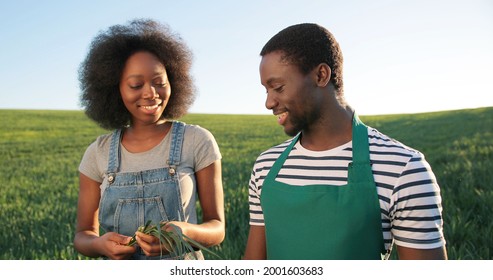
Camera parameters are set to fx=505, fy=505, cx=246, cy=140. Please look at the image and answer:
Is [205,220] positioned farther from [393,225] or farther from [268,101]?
[393,225]

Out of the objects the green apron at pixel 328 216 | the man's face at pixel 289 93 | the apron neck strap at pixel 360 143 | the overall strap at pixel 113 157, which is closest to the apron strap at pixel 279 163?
the green apron at pixel 328 216

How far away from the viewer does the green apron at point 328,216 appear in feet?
4.88

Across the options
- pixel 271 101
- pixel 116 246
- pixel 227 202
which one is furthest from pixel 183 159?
pixel 227 202

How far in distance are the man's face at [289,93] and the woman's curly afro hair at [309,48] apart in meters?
0.03

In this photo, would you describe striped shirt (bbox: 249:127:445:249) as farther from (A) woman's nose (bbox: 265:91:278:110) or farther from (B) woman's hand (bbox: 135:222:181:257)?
(B) woman's hand (bbox: 135:222:181:257)

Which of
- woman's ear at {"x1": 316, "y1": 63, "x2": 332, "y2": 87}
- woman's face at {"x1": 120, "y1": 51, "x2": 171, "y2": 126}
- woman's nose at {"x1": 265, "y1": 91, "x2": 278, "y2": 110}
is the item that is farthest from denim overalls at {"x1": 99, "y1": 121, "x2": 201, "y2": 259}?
woman's ear at {"x1": 316, "y1": 63, "x2": 332, "y2": 87}

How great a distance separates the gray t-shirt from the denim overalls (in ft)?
0.07

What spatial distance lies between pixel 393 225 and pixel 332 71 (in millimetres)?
523

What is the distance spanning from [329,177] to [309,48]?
413 mm

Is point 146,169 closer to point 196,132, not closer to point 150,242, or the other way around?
point 196,132

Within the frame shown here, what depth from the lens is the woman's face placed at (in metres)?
1.89

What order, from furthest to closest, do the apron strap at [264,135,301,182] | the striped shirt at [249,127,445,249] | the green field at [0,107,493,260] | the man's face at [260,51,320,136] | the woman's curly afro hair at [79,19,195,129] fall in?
the green field at [0,107,493,260], the woman's curly afro hair at [79,19,195,129], the apron strap at [264,135,301,182], the man's face at [260,51,320,136], the striped shirt at [249,127,445,249]

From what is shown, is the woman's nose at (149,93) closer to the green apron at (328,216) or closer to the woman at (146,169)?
the woman at (146,169)
